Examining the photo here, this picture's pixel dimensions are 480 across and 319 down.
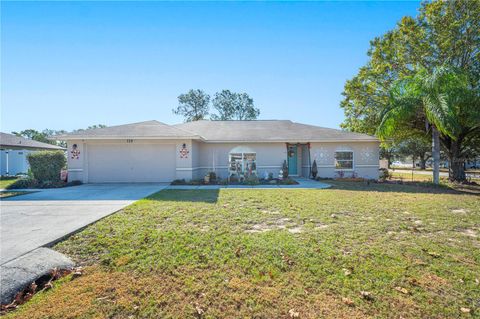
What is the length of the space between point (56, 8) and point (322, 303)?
13529mm

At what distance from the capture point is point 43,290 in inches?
115

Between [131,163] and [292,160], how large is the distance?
429 inches

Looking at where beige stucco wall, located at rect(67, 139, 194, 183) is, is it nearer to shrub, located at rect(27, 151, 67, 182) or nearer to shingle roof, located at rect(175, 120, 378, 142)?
shrub, located at rect(27, 151, 67, 182)

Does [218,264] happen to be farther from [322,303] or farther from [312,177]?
[312,177]

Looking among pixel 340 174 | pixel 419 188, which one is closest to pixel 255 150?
pixel 340 174

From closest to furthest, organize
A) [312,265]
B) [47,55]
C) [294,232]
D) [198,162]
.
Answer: [312,265], [294,232], [47,55], [198,162]

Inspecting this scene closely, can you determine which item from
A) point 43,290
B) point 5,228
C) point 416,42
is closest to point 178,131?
point 5,228

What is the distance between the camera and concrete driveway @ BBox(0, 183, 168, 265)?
4273 mm

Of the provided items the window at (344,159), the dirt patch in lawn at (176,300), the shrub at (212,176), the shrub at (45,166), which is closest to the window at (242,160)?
the shrub at (212,176)

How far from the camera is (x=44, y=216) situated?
6.26 m

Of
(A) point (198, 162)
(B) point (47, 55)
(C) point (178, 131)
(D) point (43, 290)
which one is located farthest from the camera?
(A) point (198, 162)

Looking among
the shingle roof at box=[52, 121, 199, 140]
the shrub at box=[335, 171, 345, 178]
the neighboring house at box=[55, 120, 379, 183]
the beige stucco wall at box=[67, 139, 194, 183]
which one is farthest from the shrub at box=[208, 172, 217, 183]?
the shrub at box=[335, 171, 345, 178]

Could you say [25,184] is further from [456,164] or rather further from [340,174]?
[456,164]

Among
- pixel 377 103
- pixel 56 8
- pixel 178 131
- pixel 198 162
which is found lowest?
pixel 198 162
